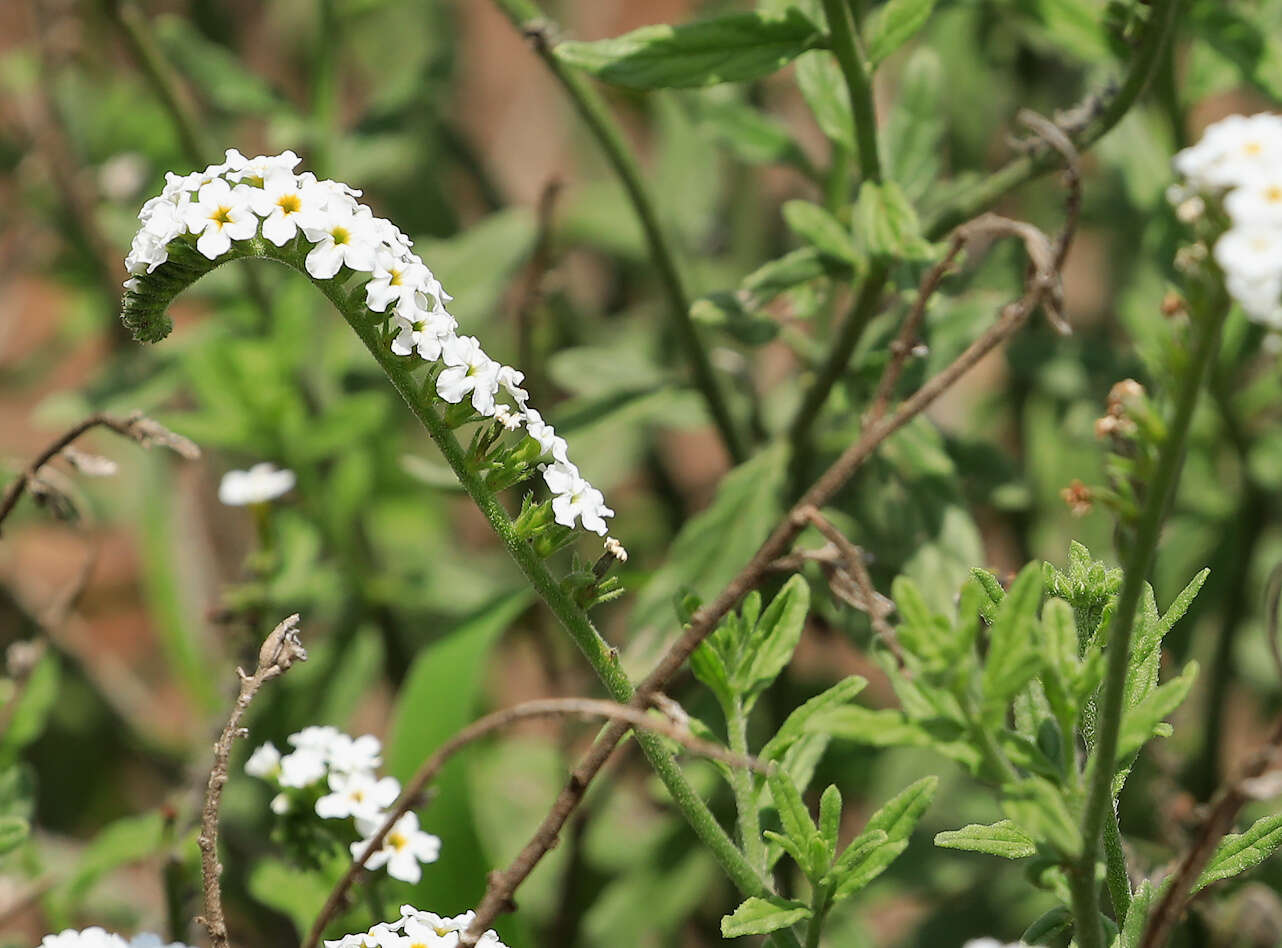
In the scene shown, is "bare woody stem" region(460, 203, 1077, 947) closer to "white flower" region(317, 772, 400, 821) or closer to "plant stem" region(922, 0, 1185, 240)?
"white flower" region(317, 772, 400, 821)

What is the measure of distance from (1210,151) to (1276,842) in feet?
1.55

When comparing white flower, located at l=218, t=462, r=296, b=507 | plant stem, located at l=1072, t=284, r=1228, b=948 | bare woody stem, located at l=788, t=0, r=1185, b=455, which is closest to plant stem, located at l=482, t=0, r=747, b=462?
bare woody stem, located at l=788, t=0, r=1185, b=455

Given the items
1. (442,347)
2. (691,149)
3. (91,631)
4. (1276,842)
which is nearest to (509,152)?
(691,149)

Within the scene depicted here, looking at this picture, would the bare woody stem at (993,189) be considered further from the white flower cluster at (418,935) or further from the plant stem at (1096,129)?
the white flower cluster at (418,935)

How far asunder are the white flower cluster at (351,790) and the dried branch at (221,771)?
0.11 m

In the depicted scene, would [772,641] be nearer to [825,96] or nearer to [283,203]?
[283,203]

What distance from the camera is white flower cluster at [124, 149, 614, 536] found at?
2.85ft

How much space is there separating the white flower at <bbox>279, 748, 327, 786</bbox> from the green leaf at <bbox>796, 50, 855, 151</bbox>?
708 millimetres

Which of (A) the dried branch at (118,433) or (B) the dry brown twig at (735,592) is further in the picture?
(A) the dried branch at (118,433)

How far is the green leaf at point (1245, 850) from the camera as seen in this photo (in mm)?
903

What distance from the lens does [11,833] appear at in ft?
3.60

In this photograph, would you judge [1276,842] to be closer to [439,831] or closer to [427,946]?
[427,946]

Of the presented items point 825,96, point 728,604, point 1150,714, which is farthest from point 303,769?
point 825,96

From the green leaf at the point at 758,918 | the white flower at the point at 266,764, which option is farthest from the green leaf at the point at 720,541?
the green leaf at the point at 758,918
